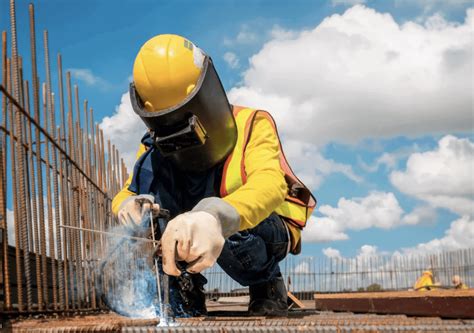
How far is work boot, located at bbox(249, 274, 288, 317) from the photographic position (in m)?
3.26

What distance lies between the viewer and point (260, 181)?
267 cm

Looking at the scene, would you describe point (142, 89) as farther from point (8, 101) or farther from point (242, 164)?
point (8, 101)

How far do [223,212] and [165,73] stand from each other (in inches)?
28.7

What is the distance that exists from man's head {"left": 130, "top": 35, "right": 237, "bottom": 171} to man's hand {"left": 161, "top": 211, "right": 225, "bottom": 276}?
586 mm

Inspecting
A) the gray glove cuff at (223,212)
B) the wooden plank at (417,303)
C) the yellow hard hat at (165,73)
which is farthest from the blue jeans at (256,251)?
the wooden plank at (417,303)

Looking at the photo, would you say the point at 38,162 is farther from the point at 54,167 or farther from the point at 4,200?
the point at 4,200

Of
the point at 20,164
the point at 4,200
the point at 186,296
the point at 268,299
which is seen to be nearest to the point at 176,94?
the point at 186,296

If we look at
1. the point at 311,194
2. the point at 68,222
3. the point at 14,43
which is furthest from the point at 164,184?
the point at 68,222

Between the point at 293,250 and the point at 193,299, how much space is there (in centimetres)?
62

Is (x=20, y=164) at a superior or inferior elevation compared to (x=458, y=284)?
superior

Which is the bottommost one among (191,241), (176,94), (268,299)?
(268,299)

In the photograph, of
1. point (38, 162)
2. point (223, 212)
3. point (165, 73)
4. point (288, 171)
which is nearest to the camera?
point (223, 212)

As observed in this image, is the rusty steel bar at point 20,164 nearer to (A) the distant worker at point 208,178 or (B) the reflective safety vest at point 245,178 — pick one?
(A) the distant worker at point 208,178

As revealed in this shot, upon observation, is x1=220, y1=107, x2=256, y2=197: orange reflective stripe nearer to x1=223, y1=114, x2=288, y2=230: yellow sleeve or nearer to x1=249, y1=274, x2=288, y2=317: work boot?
x1=223, y1=114, x2=288, y2=230: yellow sleeve
